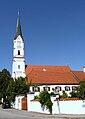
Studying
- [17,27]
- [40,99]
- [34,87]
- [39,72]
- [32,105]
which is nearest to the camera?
[40,99]

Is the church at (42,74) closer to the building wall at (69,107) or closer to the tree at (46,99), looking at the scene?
the tree at (46,99)

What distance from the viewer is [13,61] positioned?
7331 cm

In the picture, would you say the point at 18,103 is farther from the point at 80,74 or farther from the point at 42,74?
the point at 80,74

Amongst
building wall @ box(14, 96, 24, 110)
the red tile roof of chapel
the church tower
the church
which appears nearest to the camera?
building wall @ box(14, 96, 24, 110)

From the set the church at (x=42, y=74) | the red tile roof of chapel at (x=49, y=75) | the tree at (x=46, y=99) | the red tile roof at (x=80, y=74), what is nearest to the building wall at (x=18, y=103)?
the tree at (x=46, y=99)

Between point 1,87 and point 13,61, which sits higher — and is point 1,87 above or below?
below

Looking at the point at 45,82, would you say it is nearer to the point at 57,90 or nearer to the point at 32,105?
the point at 57,90

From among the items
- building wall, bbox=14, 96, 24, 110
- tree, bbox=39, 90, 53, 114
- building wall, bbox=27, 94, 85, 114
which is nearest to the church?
building wall, bbox=14, 96, 24, 110

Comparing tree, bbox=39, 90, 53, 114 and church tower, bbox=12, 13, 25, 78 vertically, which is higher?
church tower, bbox=12, 13, 25, 78

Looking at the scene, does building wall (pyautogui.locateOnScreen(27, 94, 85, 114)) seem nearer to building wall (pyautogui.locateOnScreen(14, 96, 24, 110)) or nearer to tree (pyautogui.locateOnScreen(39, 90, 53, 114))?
tree (pyautogui.locateOnScreen(39, 90, 53, 114))

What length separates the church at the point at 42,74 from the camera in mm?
68812

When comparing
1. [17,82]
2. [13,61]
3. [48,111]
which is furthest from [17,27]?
[48,111]

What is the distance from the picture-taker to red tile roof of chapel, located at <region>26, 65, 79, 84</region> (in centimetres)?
6931

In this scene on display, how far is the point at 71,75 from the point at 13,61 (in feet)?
60.8
